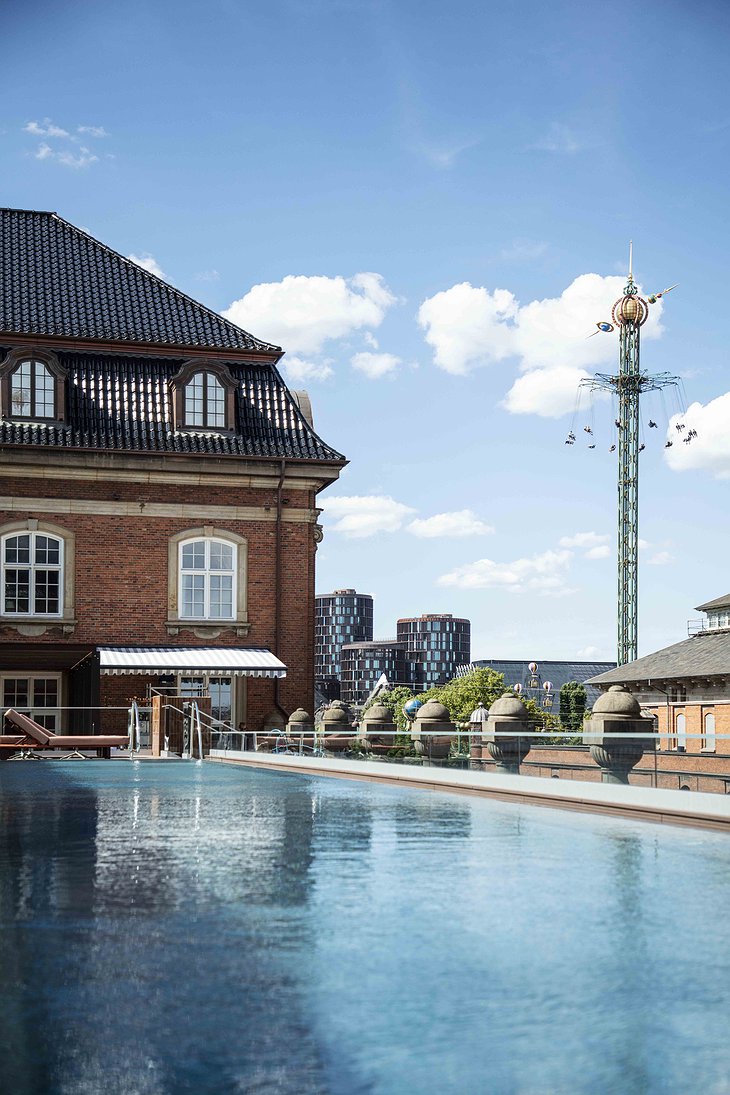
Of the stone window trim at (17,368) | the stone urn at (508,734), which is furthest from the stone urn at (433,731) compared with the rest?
the stone window trim at (17,368)

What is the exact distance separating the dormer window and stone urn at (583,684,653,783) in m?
22.1

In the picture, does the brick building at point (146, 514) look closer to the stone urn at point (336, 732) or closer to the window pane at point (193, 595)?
the window pane at point (193, 595)

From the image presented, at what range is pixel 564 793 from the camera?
1700 cm

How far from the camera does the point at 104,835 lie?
1295 centimetres

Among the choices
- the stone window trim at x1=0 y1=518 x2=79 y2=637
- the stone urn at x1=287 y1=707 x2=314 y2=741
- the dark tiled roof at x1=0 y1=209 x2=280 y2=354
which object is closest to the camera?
the stone urn at x1=287 y1=707 x2=314 y2=741

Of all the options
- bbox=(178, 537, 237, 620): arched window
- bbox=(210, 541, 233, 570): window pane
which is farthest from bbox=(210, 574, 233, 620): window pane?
bbox=(210, 541, 233, 570): window pane

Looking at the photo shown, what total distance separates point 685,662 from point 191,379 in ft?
124

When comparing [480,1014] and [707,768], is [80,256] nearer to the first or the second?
[707,768]

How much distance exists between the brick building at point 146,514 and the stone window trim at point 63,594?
4 cm

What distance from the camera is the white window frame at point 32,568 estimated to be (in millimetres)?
35844

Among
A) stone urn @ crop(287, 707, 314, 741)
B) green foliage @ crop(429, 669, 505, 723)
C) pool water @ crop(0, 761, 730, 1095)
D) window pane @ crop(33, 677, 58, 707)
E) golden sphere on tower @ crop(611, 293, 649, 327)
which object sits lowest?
green foliage @ crop(429, 669, 505, 723)

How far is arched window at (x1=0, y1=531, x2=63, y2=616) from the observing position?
118ft

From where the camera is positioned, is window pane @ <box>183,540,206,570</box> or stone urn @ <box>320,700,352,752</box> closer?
stone urn @ <box>320,700,352,752</box>

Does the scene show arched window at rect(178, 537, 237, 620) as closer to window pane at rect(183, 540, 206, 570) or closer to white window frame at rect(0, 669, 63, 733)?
window pane at rect(183, 540, 206, 570)
